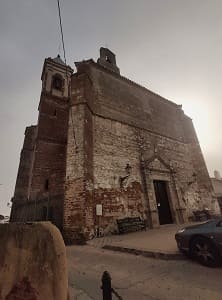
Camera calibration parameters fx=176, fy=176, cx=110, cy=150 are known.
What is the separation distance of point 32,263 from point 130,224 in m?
7.10

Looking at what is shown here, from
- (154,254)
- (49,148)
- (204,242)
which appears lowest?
(154,254)

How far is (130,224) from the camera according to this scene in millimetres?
8414

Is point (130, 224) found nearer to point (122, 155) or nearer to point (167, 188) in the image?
point (122, 155)

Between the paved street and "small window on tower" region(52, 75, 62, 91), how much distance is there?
16.7 meters

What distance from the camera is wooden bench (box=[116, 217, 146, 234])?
8125 millimetres

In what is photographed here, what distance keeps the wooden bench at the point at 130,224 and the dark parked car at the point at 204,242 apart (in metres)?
3.98

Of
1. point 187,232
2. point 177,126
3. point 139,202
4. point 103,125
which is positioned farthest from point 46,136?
point 187,232

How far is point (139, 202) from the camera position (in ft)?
31.2

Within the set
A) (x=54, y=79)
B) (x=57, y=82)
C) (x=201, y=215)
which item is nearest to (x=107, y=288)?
(x=201, y=215)

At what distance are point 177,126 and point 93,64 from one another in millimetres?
8558

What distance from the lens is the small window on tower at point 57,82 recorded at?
58.7 ft

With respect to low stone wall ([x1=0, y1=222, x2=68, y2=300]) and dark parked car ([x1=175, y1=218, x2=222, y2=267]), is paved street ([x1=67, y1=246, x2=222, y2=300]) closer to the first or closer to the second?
dark parked car ([x1=175, y1=218, x2=222, y2=267])

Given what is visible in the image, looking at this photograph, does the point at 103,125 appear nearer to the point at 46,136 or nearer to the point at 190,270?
the point at 46,136

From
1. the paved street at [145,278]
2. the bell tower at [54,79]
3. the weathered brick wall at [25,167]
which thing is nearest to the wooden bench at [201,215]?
the paved street at [145,278]
